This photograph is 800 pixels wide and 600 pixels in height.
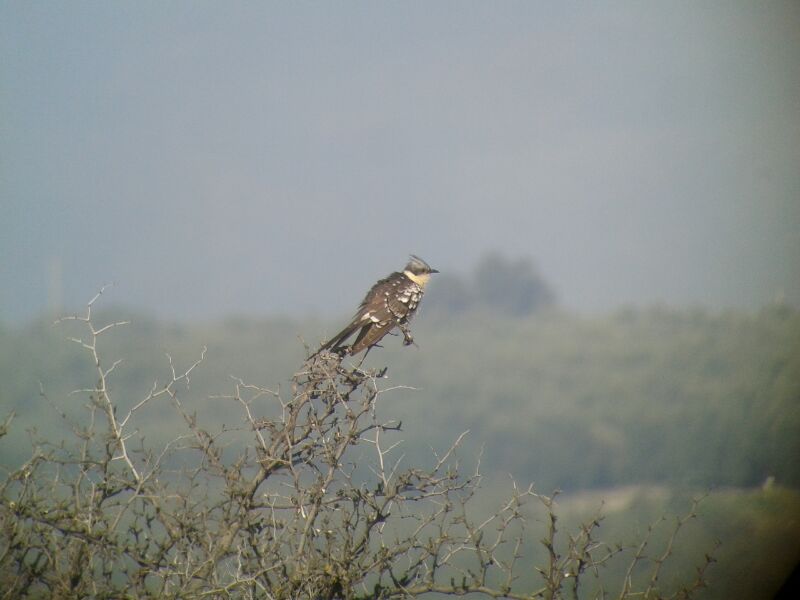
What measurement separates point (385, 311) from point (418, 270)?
3.74 feet

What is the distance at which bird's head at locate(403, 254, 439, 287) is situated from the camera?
25.4 feet

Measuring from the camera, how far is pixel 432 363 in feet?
115

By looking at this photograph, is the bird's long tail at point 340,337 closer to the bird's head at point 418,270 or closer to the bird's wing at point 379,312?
the bird's wing at point 379,312

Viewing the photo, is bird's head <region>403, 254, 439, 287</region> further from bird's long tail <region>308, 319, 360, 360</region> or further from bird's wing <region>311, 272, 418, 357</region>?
bird's long tail <region>308, 319, 360, 360</region>

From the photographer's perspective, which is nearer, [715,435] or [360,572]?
[360,572]

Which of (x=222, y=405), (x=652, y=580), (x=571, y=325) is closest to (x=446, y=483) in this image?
(x=652, y=580)

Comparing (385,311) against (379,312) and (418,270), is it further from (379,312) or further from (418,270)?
(418,270)

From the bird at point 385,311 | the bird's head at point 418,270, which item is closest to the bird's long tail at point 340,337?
the bird at point 385,311

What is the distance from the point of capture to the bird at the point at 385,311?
6.18 metres

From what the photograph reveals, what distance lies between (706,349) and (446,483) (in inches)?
1006

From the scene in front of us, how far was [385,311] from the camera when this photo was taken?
266 inches

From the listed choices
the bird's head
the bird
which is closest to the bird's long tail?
the bird

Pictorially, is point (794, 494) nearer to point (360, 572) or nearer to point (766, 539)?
point (766, 539)

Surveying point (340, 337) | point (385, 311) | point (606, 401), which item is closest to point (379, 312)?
point (385, 311)
